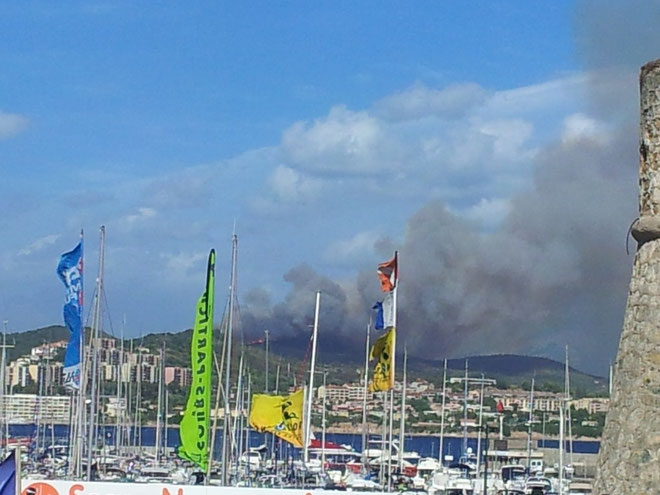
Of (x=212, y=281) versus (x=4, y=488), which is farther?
(x=212, y=281)

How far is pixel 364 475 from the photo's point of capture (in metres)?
65.2

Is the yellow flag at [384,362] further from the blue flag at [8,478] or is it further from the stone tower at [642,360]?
the stone tower at [642,360]

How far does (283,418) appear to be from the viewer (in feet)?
142

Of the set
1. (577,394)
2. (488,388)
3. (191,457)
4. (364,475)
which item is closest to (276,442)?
(364,475)

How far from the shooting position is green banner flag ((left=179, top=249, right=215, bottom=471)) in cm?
3572

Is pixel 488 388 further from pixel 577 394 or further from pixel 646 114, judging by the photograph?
pixel 646 114

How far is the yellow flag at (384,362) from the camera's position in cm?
3656

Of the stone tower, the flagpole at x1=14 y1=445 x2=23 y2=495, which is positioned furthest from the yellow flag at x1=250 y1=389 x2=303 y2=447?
the stone tower

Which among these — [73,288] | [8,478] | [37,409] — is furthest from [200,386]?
[37,409]

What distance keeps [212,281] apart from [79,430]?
10632mm

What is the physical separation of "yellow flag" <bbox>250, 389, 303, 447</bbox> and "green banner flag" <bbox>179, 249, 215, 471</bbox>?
6565 millimetres

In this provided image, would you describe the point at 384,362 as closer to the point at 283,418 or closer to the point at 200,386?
the point at 200,386

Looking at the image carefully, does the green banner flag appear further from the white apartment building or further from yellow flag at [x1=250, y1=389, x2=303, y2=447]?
the white apartment building

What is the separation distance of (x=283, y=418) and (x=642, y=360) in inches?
1315
